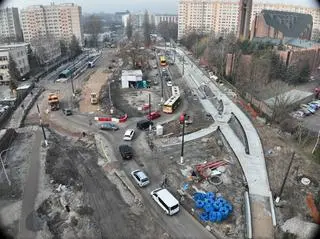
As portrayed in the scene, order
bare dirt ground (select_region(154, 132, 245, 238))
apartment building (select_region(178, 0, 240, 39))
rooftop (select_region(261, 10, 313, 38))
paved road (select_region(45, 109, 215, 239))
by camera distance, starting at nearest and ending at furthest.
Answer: paved road (select_region(45, 109, 215, 239))
bare dirt ground (select_region(154, 132, 245, 238))
rooftop (select_region(261, 10, 313, 38))
apartment building (select_region(178, 0, 240, 39))

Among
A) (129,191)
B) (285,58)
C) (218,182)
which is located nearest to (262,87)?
(285,58)

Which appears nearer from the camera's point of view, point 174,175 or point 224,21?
point 174,175

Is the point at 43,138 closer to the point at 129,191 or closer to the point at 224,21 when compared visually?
the point at 129,191

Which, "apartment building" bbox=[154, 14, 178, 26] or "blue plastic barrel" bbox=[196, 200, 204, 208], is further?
"apartment building" bbox=[154, 14, 178, 26]

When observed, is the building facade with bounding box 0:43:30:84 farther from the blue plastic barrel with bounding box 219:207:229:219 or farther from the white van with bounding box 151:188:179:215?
the blue plastic barrel with bounding box 219:207:229:219

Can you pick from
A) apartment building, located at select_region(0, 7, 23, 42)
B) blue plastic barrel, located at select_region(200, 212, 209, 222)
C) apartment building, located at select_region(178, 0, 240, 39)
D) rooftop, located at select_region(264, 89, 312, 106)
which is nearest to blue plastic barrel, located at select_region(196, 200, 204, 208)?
blue plastic barrel, located at select_region(200, 212, 209, 222)

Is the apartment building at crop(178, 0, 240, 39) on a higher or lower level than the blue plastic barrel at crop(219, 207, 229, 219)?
higher
